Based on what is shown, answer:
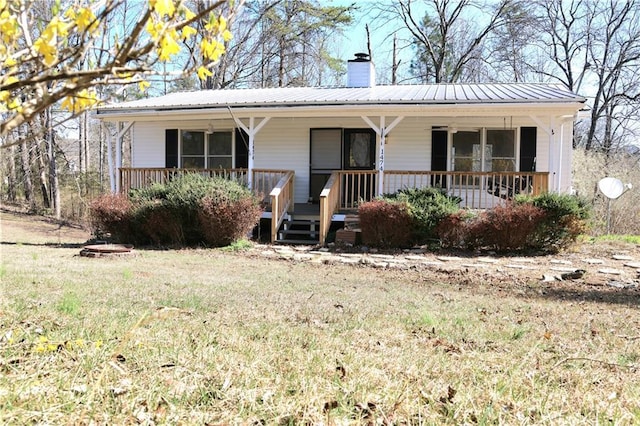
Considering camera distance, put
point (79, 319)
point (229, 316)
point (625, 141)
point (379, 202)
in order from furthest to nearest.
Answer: point (625, 141)
point (379, 202)
point (229, 316)
point (79, 319)

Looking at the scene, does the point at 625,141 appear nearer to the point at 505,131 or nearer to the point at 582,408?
the point at 505,131

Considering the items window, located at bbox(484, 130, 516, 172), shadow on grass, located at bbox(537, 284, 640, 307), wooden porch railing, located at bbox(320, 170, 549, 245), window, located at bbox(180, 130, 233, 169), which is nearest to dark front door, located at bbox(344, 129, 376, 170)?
wooden porch railing, located at bbox(320, 170, 549, 245)

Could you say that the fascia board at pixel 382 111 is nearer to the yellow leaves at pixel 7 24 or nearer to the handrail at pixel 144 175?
the handrail at pixel 144 175

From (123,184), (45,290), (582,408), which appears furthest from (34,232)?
(582,408)

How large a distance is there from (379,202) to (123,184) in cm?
766

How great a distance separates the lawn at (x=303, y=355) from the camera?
8.20ft

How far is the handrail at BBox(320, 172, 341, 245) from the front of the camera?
11.5m

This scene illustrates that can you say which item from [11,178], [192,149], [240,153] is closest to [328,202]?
[240,153]

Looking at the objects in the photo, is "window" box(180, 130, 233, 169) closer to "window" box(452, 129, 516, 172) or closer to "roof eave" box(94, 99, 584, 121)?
"roof eave" box(94, 99, 584, 121)

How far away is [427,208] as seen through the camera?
35.0 ft

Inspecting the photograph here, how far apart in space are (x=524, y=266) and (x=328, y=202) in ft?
15.1

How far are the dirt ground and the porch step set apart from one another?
3.00 feet

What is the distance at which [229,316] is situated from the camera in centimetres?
462

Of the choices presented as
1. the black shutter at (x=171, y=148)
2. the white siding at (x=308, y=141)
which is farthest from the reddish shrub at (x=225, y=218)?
the black shutter at (x=171, y=148)
